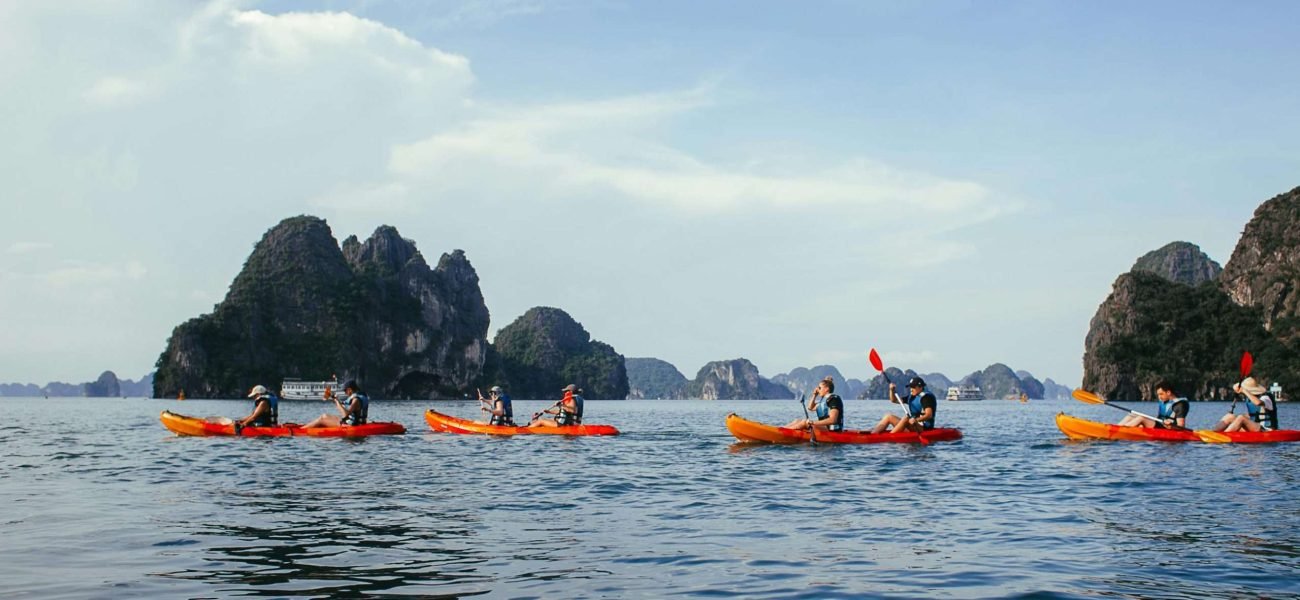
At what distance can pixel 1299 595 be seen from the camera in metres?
8.52

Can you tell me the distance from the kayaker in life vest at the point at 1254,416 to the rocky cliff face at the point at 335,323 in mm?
139394

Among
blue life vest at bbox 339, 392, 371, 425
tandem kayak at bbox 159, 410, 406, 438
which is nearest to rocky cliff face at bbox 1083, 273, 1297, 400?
tandem kayak at bbox 159, 410, 406, 438

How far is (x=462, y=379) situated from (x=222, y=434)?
153 m

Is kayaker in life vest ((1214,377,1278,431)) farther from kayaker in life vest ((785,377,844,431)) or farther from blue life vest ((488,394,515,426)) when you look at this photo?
blue life vest ((488,394,515,426))

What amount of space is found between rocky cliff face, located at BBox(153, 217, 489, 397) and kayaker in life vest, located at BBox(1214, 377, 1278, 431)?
457 ft

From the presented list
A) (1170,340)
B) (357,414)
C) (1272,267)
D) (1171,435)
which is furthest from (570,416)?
(1272,267)

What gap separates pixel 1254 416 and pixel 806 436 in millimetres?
12572

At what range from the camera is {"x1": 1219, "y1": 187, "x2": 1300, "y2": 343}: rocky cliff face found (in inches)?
4705

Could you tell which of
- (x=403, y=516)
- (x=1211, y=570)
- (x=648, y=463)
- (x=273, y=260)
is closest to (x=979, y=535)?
(x=1211, y=570)

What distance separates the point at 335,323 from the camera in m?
163

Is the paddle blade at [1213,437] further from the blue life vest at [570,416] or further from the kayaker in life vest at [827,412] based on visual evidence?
the blue life vest at [570,416]

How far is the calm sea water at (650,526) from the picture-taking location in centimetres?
916

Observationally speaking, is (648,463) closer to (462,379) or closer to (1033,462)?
(1033,462)

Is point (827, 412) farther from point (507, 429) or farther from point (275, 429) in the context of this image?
point (275, 429)
